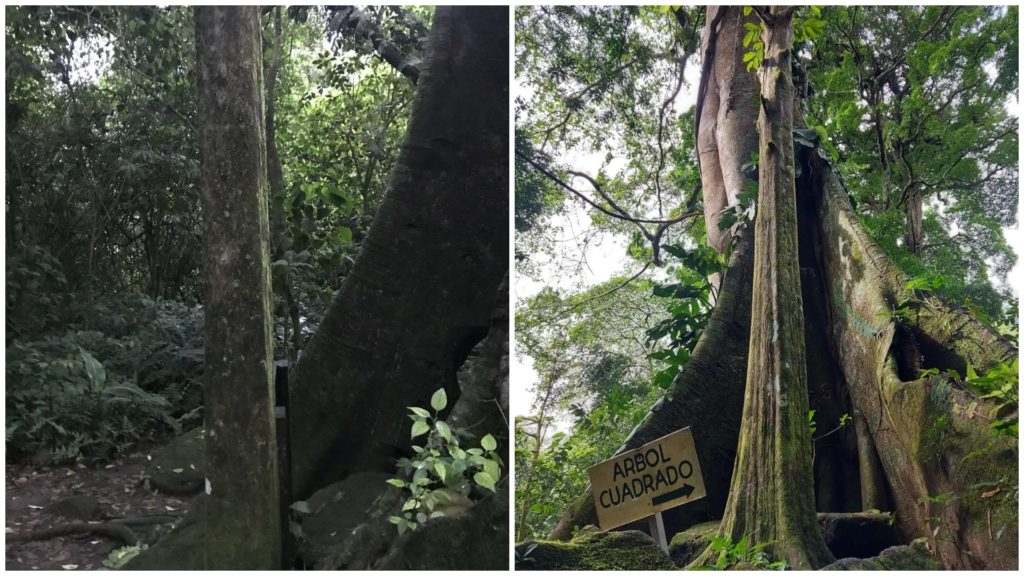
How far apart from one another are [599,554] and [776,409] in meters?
0.78

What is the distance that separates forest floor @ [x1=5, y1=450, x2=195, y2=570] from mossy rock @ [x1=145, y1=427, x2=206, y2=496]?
5 cm

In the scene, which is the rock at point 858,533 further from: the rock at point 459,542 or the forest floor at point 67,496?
the forest floor at point 67,496

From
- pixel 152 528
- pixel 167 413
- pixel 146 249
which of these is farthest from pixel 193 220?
pixel 152 528

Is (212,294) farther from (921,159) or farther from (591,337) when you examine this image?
(921,159)

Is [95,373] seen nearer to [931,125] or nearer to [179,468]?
[179,468]

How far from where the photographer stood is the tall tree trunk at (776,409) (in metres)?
2.51

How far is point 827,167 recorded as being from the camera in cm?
376

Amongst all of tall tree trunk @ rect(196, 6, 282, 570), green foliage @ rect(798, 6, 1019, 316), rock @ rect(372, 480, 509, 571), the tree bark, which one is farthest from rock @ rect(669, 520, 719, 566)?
green foliage @ rect(798, 6, 1019, 316)

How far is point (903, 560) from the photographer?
2.62 metres

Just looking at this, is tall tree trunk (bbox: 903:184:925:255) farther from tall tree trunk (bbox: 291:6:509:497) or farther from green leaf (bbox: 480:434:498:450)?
green leaf (bbox: 480:434:498:450)

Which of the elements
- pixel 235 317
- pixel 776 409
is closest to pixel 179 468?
pixel 235 317

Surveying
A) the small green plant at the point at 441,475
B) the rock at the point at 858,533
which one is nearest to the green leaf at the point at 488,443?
the small green plant at the point at 441,475

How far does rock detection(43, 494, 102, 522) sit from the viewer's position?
370 cm

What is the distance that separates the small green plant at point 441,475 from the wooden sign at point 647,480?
41 cm
